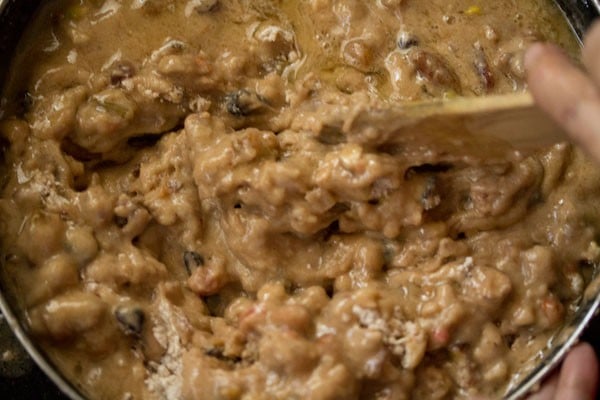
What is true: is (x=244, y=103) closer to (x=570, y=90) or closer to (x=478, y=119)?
(x=478, y=119)

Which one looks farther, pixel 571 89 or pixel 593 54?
pixel 593 54

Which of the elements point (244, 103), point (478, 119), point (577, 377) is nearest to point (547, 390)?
point (577, 377)

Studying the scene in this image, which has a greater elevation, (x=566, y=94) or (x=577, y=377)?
(x=566, y=94)

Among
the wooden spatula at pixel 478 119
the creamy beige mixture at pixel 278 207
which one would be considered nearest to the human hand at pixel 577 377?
the creamy beige mixture at pixel 278 207

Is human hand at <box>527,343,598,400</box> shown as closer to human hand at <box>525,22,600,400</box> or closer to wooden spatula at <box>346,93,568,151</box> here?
wooden spatula at <box>346,93,568,151</box>

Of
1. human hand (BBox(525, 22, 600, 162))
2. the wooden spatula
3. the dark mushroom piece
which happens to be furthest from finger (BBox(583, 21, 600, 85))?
the dark mushroom piece

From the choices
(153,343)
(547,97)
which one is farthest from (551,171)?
(153,343)

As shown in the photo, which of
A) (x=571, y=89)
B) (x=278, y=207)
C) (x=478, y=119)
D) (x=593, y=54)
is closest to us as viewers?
(x=571, y=89)
